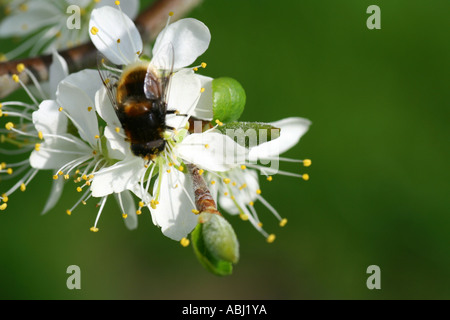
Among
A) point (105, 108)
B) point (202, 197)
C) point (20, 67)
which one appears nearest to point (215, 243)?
point (202, 197)

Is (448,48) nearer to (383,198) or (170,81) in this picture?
(383,198)

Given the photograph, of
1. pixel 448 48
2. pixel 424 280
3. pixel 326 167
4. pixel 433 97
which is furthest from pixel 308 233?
pixel 448 48

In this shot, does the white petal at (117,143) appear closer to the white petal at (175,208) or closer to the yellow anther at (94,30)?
the white petal at (175,208)

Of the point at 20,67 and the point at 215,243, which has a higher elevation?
the point at 20,67

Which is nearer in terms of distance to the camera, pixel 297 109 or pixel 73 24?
pixel 73 24

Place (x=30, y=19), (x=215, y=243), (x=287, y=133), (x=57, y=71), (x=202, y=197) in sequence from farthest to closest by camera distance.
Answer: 1. (x=30, y=19)
2. (x=287, y=133)
3. (x=57, y=71)
4. (x=202, y=197)
5. (x=215, y=243)

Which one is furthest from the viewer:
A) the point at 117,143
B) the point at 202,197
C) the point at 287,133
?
the point at 287,133

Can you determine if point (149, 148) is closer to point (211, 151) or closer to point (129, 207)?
point (211, 151)
